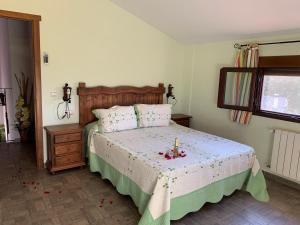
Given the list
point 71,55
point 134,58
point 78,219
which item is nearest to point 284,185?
point 78,219

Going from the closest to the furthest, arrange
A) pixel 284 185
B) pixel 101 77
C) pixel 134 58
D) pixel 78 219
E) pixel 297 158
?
pixel 78 219
pixel 297 158
pixel 284 185
pixel 101 77
pixel 134 58

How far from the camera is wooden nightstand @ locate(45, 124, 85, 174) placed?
10.2 feet

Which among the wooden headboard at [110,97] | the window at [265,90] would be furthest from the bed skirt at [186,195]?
the window at [265,90]

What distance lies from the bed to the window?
80 cm

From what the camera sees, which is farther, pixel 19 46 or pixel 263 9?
pixel 19 46

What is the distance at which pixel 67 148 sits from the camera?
10.6ft

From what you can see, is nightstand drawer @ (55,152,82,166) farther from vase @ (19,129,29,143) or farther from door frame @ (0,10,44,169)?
vase @ (19,129,29,143)

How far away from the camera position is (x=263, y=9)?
8.54ft

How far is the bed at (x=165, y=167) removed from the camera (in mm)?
2115

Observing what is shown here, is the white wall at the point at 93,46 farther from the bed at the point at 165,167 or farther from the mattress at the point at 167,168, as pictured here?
the mattress at the point at 167,168

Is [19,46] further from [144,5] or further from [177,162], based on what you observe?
[177,162]

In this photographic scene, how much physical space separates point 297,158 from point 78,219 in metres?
2.59

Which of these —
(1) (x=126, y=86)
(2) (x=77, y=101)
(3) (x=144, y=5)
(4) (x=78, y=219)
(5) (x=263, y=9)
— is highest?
(3) (x=144, y=5)

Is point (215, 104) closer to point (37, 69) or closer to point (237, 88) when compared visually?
point (237, 88)
